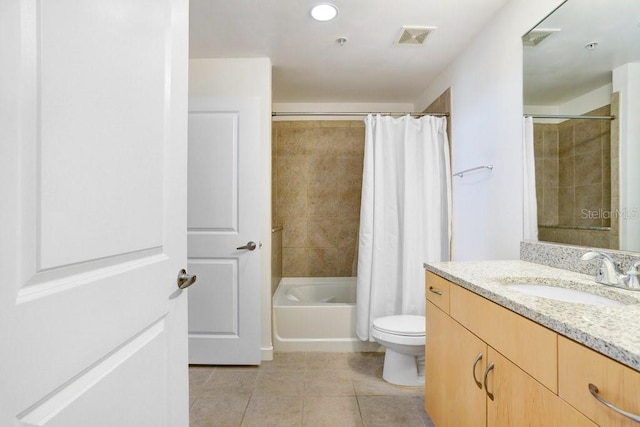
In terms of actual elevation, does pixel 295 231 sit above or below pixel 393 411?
above

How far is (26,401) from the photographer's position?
1.69 ft

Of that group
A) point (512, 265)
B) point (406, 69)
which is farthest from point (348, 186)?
point (512, 265)

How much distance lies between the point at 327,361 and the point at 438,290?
4.30 ft

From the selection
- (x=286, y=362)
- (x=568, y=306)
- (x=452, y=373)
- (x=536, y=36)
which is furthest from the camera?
(x=286, y=362)

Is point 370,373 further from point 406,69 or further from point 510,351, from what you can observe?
point 406,69

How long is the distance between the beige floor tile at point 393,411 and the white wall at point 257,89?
89 cm

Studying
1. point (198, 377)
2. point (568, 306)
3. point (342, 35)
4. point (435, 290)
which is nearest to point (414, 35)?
point (342, 35)

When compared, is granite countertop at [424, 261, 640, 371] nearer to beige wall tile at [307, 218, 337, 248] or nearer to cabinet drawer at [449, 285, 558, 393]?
cabinet drawer at [449, 285, 558, 393]

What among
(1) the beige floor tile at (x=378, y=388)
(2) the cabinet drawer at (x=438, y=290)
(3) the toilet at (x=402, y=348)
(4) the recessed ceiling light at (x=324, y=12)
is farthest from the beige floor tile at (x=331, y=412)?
(4) the recessed ceiling light at (x=324, y=12)

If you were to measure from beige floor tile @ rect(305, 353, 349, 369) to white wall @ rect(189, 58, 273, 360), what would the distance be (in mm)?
313

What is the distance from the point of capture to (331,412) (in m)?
1.82

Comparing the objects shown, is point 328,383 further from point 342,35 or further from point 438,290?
point 342,35

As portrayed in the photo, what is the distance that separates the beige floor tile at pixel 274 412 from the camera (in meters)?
1.73

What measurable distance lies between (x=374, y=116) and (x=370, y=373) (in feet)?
6.27
